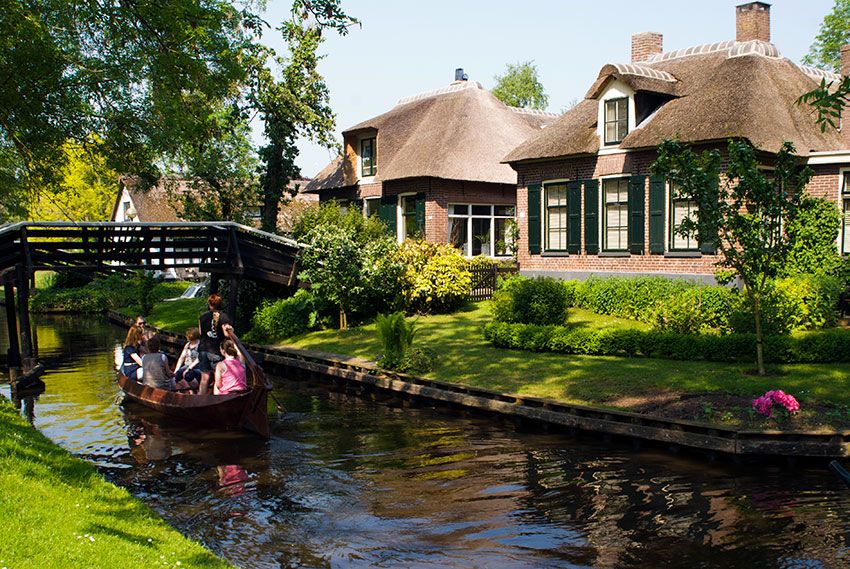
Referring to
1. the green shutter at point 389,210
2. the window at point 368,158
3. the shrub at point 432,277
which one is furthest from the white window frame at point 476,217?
the shrub at point 432,277

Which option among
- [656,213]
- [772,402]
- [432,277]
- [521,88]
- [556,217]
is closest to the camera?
[772,402]

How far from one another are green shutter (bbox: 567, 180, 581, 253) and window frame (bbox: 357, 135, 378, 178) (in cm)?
1053

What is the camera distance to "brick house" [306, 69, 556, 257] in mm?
31391

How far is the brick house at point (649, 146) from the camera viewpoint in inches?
862

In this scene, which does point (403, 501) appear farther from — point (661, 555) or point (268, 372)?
point (268, 372)

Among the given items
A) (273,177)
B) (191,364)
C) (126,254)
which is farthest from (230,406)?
(273,177)

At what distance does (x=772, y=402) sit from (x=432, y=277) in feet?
42.8

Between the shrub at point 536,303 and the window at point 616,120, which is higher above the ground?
the window at point 616,120

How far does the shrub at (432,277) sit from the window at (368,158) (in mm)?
10229

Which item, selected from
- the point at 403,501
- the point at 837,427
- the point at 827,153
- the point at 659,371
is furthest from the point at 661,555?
the point at 827,153

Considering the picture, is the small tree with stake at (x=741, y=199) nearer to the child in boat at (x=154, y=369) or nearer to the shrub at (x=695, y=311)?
the shrub at (x=695, y=311)

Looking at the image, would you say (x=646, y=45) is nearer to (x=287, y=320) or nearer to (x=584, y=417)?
(x=287, y=320)

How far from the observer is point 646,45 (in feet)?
94.7

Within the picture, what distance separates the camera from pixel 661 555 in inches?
337
